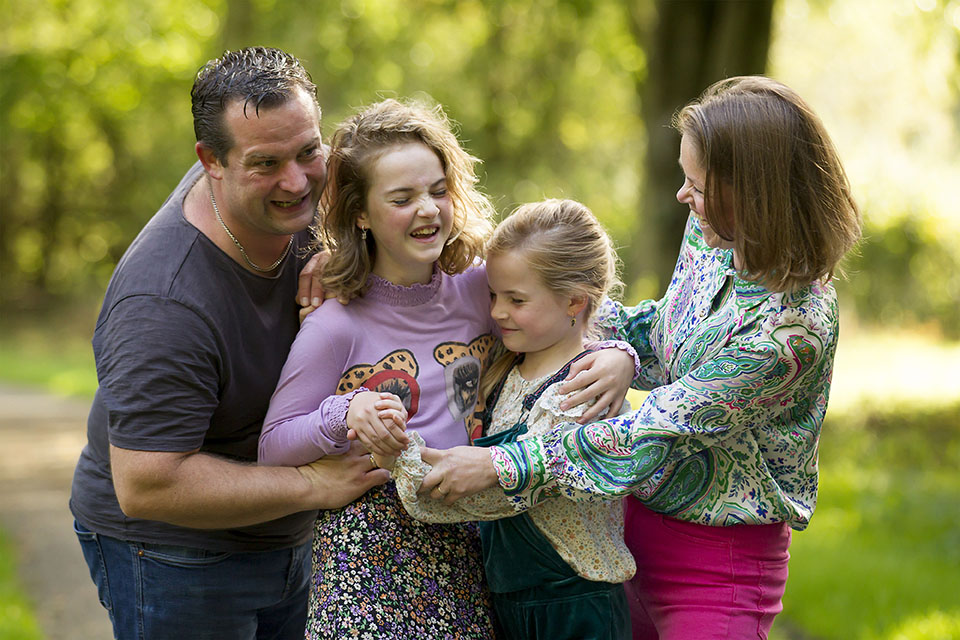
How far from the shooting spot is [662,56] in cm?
875

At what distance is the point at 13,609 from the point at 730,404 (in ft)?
14.6

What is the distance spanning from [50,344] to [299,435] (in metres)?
17.8

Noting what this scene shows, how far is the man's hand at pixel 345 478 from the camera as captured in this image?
247cm

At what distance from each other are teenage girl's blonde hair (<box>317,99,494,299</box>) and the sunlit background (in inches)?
148

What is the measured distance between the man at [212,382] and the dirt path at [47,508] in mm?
2770

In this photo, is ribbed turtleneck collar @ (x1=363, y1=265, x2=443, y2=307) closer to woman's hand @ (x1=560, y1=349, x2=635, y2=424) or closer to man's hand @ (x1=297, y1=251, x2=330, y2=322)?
man's hand @ (x1=297, y1=251, x2=330, y2=322)

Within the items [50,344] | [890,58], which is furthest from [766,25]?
[50,344]

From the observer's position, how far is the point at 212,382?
256 centimetres

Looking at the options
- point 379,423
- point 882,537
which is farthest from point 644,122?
point 379,423

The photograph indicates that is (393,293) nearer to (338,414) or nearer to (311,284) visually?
(311,284)

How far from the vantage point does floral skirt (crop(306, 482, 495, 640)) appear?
7.75ft

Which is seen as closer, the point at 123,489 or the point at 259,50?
the point at 123,489

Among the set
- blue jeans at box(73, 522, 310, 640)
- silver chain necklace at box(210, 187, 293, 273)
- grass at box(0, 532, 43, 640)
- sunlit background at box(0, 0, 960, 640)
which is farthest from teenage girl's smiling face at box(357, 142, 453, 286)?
sunlit background at box(0, 0, 960, 640)

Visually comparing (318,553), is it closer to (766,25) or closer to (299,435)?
(299,435)
